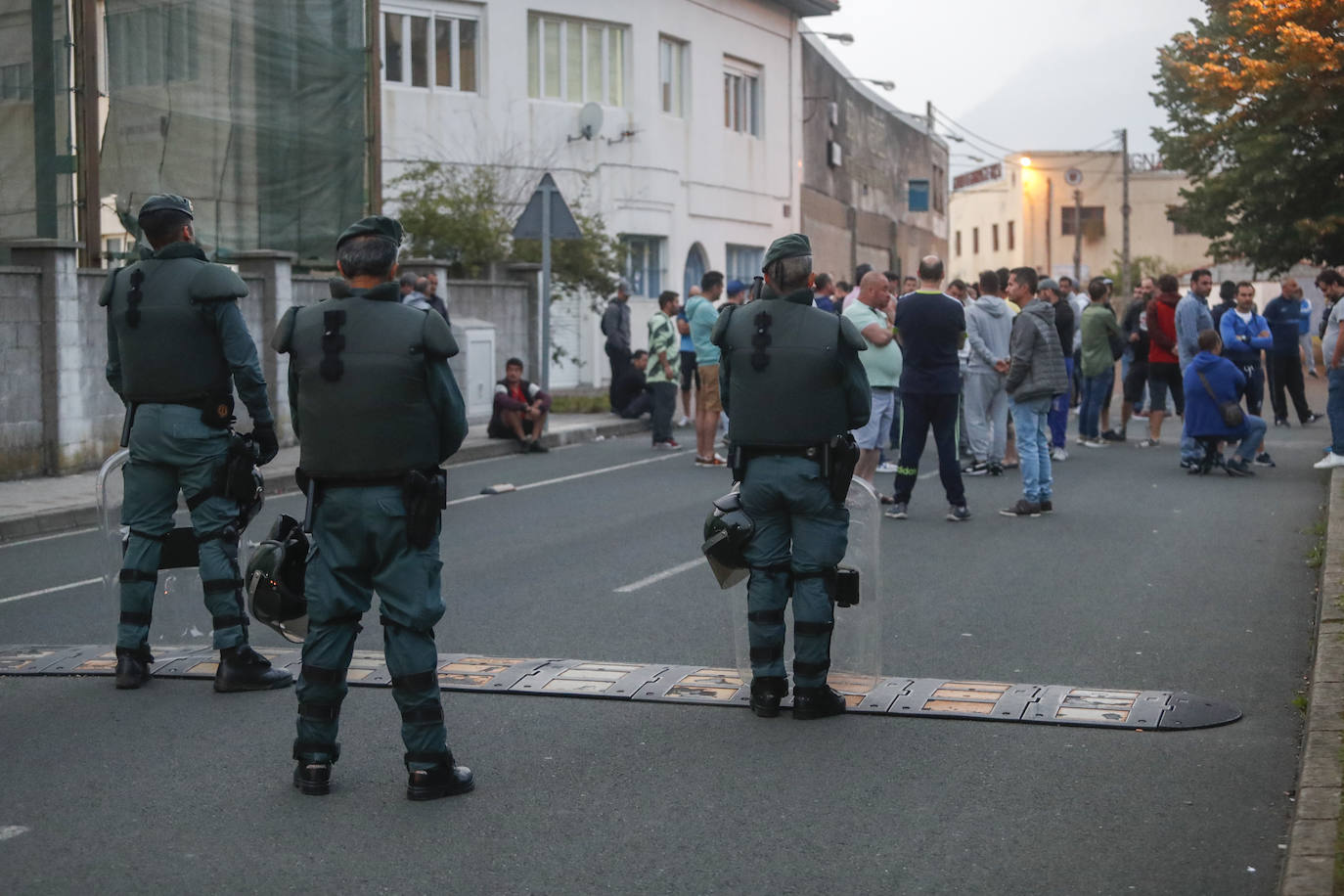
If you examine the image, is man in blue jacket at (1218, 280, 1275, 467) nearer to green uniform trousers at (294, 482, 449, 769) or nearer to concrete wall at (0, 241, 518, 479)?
concrete wall at (0, 241, 518, 479)

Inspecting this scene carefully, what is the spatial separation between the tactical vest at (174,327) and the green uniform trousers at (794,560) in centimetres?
234

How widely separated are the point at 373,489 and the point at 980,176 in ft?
285

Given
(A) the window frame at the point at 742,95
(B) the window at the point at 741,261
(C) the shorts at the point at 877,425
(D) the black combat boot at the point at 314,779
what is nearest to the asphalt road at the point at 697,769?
(D) the black combat boot at the point at 314,779

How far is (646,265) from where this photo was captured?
33.3 metres

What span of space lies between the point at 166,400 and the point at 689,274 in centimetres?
2815

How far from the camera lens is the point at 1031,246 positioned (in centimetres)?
8525

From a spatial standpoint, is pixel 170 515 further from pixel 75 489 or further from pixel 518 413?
pixel 518 413

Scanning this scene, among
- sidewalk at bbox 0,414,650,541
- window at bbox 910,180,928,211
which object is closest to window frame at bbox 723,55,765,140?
sidewalk at bbox 0,414,650,541

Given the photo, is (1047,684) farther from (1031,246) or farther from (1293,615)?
(1031,246)

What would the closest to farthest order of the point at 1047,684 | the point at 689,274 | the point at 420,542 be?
the point at 420,542
the point at 1047,684
the point at 689,274

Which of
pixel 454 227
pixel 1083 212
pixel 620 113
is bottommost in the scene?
pixel 454 227

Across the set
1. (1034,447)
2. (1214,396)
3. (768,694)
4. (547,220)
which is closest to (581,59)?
(547,220)

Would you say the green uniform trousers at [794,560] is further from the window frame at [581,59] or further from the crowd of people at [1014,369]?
the window frame at [581,59]

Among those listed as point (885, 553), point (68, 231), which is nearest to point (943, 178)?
point (68, 231)
